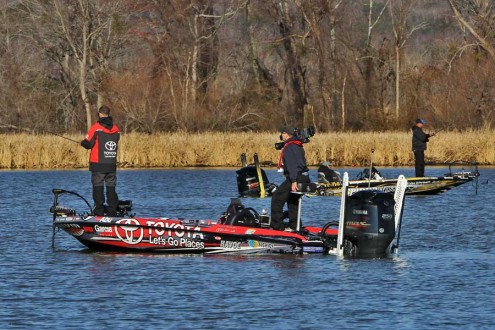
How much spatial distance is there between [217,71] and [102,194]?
43.2 metres

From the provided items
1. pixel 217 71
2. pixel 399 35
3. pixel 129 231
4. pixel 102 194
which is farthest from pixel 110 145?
pixel 217 71

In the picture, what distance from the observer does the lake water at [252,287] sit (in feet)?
42.8

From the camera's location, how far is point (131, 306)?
13.9m

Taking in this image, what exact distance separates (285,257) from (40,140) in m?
27.1

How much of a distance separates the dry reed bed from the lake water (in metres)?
18.7

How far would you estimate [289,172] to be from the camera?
18125 millimetres

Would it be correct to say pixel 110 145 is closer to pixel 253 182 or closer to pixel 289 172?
pixel 289 172

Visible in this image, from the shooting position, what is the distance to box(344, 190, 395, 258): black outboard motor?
16922 millimetres

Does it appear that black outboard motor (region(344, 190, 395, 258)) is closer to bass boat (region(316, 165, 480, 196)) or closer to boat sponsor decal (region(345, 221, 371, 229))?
boat sponsor decal (region(345, 221, 371, 229))

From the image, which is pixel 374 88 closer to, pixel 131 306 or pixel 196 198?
pixel 196 198

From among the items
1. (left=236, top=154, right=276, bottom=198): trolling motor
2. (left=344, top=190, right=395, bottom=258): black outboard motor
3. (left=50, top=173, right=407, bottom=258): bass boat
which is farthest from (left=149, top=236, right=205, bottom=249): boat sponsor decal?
(left=236, top=154, right=276, bottom=198): trolling motor

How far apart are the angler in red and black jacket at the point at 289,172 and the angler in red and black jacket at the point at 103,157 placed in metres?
2.52

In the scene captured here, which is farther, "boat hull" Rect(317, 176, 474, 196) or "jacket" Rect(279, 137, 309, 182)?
"boat hull" Rect(317, 176, 474, 196)

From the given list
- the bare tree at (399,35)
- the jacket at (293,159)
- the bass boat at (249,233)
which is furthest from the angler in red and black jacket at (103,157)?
the bare tree at (399,35)
